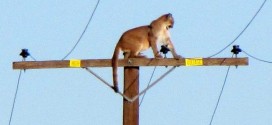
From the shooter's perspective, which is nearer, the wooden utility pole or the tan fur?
the wooden utility pole

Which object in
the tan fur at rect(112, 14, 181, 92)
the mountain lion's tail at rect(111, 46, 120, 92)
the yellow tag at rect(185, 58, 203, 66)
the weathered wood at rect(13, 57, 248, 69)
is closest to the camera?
the weathered wood at rect(13, 57, 248, 69)

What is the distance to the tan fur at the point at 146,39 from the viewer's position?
15242 mm

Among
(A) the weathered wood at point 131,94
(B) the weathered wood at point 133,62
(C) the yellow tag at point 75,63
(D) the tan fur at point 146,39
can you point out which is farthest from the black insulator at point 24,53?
(A) the weathered wood at point 131,94

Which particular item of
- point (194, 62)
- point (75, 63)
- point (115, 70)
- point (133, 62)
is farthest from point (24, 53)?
point (194, 62)

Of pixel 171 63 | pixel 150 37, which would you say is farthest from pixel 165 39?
pixel 171 63

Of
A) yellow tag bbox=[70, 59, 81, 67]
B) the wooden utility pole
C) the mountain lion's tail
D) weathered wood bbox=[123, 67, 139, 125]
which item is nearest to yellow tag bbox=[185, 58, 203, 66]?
the wooden utility pole

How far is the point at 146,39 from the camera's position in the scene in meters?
15.8

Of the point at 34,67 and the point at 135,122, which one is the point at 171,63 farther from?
the point at 34,67

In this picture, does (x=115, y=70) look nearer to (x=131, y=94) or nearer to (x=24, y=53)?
(x=131, y=94)

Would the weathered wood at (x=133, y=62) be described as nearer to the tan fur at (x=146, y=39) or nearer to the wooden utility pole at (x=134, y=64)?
the wooden utility pole at (x=134, y=64)

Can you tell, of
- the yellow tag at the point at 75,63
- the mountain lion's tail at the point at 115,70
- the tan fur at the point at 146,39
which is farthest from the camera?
the tan fur at the point at 146,39

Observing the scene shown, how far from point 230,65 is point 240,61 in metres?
0.15

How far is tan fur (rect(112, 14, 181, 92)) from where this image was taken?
1524 cm

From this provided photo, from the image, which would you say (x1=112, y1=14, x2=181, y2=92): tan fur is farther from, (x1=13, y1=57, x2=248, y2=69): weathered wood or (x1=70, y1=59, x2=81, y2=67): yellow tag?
(x1=70, y1=59, x2=81, y2=67): yellow tag
